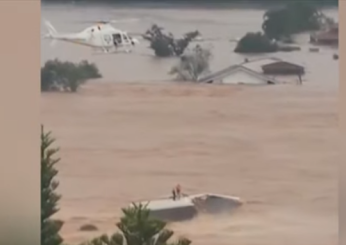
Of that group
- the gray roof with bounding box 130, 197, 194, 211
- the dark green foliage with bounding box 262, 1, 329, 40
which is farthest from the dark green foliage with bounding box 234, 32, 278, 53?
the gray roof with bounding box 130, 197, 194, 211

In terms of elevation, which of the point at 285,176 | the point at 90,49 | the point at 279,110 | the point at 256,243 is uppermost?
the point at 90,49

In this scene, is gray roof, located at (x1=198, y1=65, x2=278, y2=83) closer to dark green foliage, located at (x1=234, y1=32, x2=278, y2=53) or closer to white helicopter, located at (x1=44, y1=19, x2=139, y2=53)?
dark green foliage, located at (x1=234, y1=32, x2=278, y2=53)

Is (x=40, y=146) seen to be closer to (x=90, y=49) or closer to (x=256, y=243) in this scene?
(x=90, y=49)

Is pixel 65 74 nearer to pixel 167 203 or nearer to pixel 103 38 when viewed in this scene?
pixel 103 38

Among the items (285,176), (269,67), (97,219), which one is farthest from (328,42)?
(97,219)

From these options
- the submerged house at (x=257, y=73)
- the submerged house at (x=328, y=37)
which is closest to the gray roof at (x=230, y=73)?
the submerged house at (x=257, y=73)

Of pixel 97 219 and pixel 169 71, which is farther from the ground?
pixel 169 71
